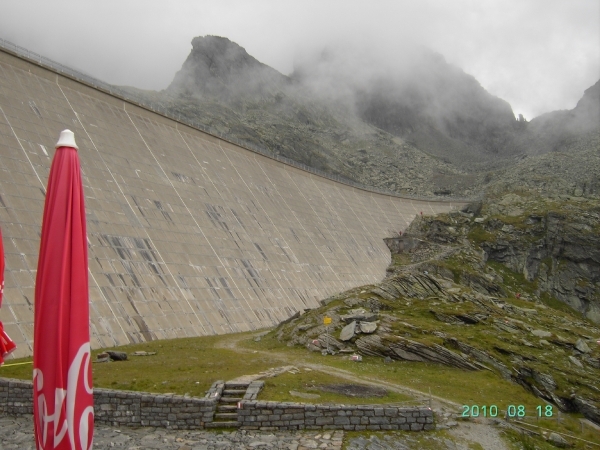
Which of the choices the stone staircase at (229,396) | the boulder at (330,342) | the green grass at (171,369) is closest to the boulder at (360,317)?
the boulder at (330,342)

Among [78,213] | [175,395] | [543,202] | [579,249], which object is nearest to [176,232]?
[175,395]

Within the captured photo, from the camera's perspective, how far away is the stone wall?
55.4 ft

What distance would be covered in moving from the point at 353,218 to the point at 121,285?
4913cm

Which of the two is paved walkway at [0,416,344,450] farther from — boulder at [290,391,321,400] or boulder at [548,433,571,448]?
boulder at [548,433,571,448]

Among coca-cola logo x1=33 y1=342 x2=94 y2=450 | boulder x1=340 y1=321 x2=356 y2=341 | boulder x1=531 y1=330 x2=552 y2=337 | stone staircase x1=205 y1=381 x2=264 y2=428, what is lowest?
boulder x1=340 y1=321 x2=356 y2=341

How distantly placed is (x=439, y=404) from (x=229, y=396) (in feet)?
27.0

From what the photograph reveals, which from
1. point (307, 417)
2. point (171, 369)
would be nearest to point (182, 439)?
point (307, 417)

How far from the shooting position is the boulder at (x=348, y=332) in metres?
30.2

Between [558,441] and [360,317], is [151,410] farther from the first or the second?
[360,317]

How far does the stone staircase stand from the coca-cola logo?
32.6ft

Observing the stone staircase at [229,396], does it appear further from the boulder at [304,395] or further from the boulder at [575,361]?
the boulder at [575,361]

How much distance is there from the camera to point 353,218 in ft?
251

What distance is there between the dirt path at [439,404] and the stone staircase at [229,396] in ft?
5.65

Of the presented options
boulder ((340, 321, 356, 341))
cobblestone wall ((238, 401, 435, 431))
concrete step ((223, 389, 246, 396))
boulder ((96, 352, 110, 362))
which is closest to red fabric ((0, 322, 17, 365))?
cobblestone wall ((238, 401, 435, 431))
